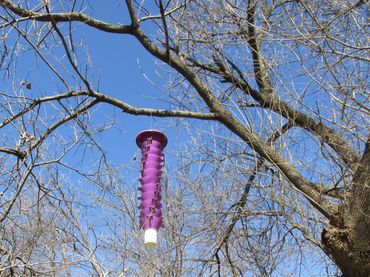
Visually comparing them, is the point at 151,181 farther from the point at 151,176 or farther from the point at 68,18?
the point at 68,18

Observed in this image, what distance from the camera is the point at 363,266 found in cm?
298

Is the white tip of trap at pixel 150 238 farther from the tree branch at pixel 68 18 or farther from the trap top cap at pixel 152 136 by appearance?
the tree branch at pixel 68 18

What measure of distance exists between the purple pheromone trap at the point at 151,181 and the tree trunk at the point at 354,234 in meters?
1.15

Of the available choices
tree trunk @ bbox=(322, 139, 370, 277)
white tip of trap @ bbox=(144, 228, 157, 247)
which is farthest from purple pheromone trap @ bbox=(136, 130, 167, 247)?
tree trunk @ bbox=(322, 139, 370, 277)

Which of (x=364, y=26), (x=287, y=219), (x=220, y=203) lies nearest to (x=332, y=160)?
(x=287, y=219)

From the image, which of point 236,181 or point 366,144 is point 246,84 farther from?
point 366,144

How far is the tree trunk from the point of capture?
297 cm

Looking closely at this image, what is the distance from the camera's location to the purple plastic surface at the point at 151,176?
93.3 inches

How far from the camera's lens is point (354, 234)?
3000 mm

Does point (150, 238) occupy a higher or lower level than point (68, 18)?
lower

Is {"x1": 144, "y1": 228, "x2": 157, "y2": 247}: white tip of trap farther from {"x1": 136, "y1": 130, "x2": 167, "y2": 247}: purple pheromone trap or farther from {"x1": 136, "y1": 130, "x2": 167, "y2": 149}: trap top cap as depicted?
{"x1": 136, "y1": 130, "x2": 167, "y2": 149}: trap top cap

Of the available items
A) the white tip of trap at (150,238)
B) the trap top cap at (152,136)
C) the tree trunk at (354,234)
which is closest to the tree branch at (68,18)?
the trap top cap at (152,136)

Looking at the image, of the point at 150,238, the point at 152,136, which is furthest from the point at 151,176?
the point at 150,238

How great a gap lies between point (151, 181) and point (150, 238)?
1.13 feet
